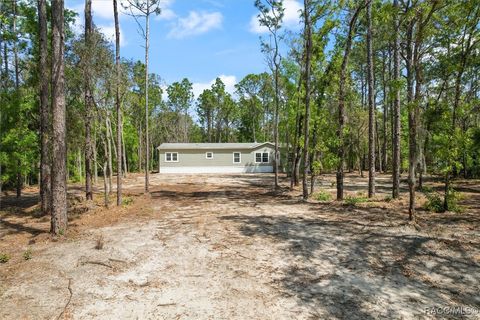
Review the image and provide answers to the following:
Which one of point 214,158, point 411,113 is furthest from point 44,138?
point 214,158

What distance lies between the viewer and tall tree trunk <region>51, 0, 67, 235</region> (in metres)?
8.63

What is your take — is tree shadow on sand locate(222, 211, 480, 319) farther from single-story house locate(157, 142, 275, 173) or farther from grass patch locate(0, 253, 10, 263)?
single-story house locate(157, 142, 275, 173)

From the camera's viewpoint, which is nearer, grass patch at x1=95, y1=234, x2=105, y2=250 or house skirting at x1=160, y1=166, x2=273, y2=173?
grass patch at x1=95, y1=234, x2=105, y2=250

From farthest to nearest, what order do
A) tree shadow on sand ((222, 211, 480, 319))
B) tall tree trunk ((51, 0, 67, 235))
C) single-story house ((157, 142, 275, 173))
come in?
single-story house ((157, 142, 275, 173)) < tall tree trunk ((51, 0, 67, 235)) < tree shadow on sand ((222, 211, 480, 319))

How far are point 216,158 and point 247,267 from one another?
28.5m

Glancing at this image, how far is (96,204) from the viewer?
1349 cm

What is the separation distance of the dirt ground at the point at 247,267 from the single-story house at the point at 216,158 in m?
23.6

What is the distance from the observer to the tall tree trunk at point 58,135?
863 cm

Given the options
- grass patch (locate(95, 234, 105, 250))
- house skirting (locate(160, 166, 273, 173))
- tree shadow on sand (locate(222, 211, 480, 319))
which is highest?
house skirting (locate(160, 166, 273, 173))

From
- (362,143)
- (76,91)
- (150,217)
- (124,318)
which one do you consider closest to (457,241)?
(124,318)

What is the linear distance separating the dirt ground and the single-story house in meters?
23.6

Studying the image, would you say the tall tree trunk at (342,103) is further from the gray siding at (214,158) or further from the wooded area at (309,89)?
the gray siding at (214,158)

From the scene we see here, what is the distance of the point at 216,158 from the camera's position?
34.9 meters

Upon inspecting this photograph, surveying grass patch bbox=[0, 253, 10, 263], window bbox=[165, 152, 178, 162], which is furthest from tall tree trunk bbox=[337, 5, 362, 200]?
window bbox=[165, 152, 178, 162]
